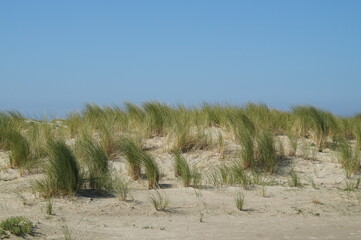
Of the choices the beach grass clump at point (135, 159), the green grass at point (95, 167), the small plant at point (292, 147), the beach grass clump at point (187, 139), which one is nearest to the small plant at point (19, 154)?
the green grass at point (95, 167)

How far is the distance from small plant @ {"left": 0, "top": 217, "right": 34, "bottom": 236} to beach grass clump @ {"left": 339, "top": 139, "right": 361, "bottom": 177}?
4.98 meters

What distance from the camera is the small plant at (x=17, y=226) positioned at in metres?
5.18

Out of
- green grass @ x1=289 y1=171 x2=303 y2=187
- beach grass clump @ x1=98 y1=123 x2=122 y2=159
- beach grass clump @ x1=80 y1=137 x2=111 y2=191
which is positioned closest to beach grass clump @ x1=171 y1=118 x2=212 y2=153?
beach grass clump @ x1=98 y1=123 x2=122 y2=159

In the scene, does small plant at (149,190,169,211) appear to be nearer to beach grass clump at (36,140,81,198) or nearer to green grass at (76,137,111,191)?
green grass at (76,137,111,191)

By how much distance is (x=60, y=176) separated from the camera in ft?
21.6

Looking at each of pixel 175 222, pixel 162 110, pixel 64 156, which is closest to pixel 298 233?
pixel 175 222

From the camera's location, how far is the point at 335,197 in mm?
7281

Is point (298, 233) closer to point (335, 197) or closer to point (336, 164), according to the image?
point (335, 197)

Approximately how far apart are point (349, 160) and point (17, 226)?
525 cm

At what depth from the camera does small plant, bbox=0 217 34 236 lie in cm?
518

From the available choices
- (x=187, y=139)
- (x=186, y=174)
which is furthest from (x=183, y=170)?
(x=187, y=139)

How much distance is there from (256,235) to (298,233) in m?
0.47

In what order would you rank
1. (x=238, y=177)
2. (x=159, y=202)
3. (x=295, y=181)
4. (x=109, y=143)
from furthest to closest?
(x=109, y=143)
(x=295, y=181)
(x=238, y=177)
(x=159, y=202)

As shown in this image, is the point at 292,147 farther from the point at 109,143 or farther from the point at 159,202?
the point at 159,202
